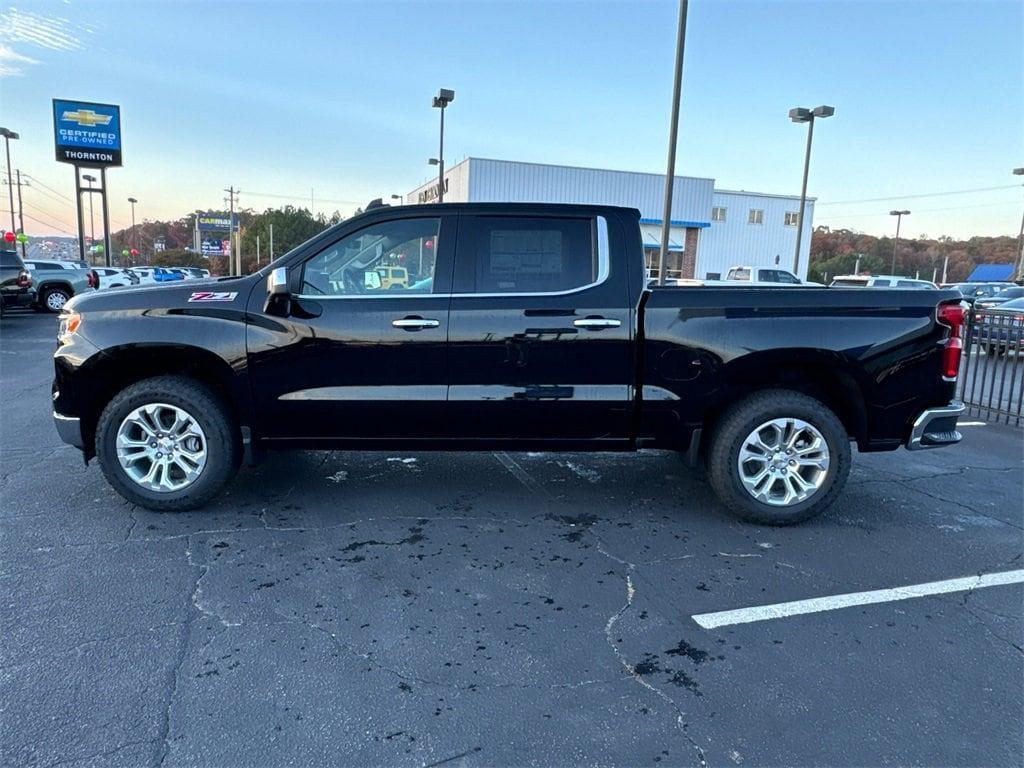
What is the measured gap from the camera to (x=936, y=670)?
2.88 metres

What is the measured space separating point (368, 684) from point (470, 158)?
36.4m

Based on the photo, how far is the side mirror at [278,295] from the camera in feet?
13.2

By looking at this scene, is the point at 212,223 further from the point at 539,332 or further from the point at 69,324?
the point at 539,332

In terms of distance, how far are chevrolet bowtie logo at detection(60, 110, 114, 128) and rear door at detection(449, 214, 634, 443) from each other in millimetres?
36344

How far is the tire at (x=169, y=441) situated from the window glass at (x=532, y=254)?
1.85m

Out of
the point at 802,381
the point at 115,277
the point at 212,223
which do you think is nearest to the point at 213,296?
the point at 802,381

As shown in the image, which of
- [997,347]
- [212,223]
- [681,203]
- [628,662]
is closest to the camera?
[628,662]

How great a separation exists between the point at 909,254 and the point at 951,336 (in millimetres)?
97100

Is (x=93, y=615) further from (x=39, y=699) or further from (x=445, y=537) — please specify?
(x=445, y=537)

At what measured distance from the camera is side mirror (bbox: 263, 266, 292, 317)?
404 cm

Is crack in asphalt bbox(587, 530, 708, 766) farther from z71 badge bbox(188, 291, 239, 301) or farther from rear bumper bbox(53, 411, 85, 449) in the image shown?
rear bumper bbox(53, 411, 85, 449)

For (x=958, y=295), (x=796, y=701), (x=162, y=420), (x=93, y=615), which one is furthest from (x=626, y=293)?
(x=93, y=615)

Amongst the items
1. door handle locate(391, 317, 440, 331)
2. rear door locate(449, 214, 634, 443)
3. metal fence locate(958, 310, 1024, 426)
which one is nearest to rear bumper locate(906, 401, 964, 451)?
rear door locate(449, 214, 634, 443)

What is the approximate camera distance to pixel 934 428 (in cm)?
438
